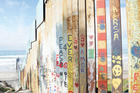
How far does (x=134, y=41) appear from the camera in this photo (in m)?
0.95

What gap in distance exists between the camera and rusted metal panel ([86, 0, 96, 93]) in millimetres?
1288

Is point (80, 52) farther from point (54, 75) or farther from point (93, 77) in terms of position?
point (54, 75)

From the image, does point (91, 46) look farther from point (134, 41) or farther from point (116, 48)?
point (134, 41)

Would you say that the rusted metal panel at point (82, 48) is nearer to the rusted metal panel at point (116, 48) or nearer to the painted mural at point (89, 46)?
the painted mural at point (89, 46)

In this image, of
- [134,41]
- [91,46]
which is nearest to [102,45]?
[91,46]

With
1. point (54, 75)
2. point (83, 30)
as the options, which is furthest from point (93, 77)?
point (54, 75)

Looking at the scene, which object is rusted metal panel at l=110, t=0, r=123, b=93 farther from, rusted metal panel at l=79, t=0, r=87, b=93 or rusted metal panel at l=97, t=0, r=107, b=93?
rusted metal panel at l=79, t=0, r=87, b=93

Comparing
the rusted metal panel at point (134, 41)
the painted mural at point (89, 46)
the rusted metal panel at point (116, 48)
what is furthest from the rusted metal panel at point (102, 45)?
the rusted metal panel at point (134, 41)

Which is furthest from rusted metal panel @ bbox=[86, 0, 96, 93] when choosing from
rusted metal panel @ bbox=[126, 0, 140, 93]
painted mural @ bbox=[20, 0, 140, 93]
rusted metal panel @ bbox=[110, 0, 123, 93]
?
rusted metal panel @ bbox=[126, 0, 140, 93]

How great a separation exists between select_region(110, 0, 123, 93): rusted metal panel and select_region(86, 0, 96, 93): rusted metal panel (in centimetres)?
22

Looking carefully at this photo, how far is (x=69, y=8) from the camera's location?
1.58 metres

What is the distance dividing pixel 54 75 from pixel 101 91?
93cm

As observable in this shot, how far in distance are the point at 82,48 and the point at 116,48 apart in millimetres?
359

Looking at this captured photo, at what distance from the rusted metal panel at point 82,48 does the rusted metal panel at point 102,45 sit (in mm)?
167
